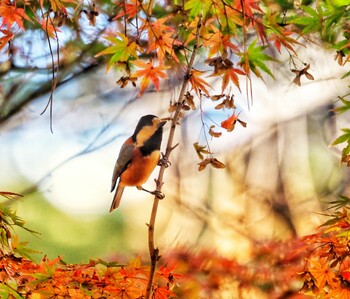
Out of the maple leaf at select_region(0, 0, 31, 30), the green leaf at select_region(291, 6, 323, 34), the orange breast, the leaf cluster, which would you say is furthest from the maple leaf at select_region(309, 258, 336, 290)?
the maple leaf at select_region(0, 0, 31, 30)

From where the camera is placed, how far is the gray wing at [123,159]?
1448 mm

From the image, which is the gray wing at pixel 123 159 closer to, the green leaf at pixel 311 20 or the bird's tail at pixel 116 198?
the bird's tail at pixel 116 198

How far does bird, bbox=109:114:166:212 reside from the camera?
1.36 m

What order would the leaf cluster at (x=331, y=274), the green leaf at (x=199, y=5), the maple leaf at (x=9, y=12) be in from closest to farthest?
1. the green leaf at (x=199, y=5)
2. the maple leaf at (x=9, y=12)
3. the leaf cluster at (x=331, y=274)

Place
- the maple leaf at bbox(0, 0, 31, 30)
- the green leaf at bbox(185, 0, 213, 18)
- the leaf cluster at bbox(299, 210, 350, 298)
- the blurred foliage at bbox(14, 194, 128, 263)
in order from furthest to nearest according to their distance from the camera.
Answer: the blurred foliage at bbox(14, 194, 128, 263)
the leaf cluster at bbox(299, 210, 350, 298)
the maple leaf at bbox(0, 0, 31, 30)
the green leaf at bbox(185, 0, 213, 18)

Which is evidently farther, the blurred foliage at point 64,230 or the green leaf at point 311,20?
the blurred foliage at point 64,230

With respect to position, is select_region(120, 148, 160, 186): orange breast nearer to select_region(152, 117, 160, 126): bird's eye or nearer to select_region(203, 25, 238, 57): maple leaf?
select_region(152, 117, 160, 126): bird's eye

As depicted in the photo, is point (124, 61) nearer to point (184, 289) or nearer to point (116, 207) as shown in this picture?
point (116, 207)

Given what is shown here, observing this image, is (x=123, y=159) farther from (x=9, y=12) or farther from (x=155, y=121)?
(x=9, y=12)

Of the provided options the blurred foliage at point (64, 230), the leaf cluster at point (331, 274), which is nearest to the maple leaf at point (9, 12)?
the blurred foliage at point (64, 230)

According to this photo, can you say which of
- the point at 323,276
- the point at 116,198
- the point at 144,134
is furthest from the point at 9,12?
the point at 323,276

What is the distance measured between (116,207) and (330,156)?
0.74 metres

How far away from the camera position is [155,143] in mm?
1363

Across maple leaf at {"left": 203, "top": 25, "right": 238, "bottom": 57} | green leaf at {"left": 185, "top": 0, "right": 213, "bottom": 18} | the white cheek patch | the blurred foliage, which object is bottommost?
the blurred foliage
